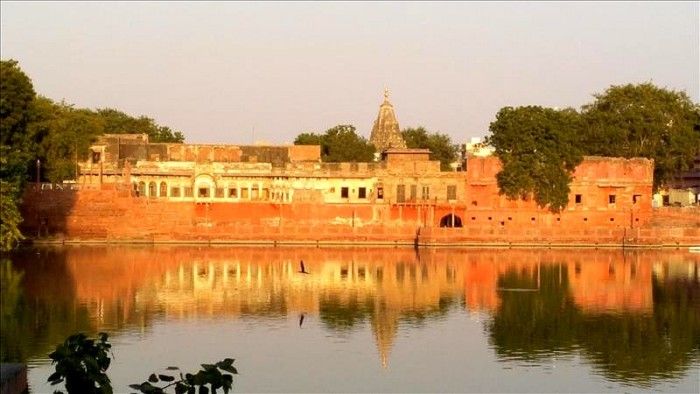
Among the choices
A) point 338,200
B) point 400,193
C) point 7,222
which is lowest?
point 7,222

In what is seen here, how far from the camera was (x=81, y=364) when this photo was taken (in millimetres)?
→ 8148

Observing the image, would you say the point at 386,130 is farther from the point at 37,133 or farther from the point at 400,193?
the point at 37,133

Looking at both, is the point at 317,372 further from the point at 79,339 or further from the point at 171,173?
the point at 171,173

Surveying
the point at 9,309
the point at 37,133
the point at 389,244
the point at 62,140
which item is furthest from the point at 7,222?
the point at 389,244

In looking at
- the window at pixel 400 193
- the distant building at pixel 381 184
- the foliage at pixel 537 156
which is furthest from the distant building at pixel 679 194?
the window at pixel 400 193

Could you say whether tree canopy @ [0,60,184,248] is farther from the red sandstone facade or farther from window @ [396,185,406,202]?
window @ [396,185,406,202]

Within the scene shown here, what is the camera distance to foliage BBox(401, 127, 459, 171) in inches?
2808

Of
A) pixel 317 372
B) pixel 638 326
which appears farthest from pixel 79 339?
pixel 638 326

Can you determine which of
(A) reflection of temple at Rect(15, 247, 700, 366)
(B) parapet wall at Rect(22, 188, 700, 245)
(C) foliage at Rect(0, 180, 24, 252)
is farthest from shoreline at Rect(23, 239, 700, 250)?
(C) foliage at Rect(0, 180, 24, 252)

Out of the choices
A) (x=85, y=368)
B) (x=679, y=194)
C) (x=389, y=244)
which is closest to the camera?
(x=85, y=368)

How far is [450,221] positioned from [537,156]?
15.3 ft

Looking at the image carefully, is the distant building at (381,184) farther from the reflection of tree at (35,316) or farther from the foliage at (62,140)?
the reflection of tree at (35,316)

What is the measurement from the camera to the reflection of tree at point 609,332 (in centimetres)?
2034

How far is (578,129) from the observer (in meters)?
55.4
